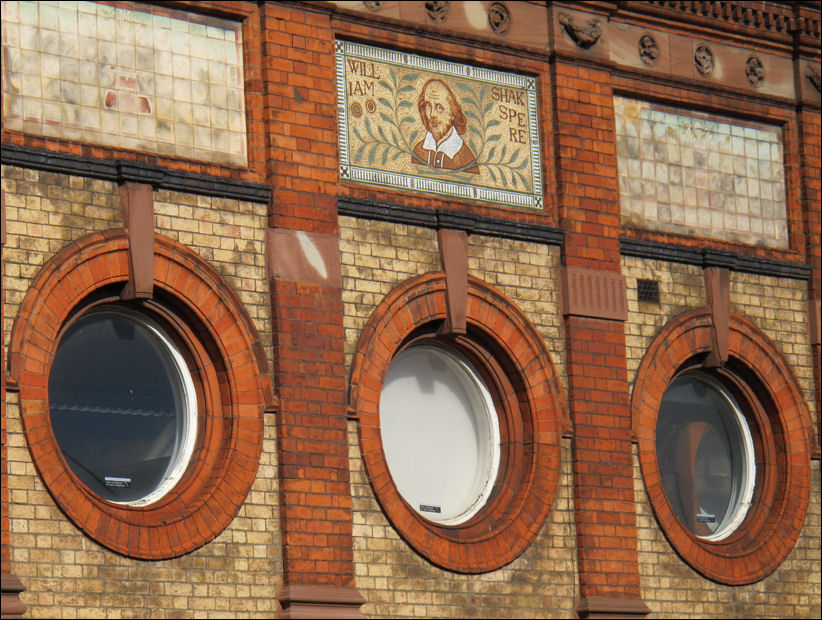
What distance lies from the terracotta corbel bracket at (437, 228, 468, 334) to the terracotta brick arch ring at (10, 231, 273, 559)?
2270mm

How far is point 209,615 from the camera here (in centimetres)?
1565

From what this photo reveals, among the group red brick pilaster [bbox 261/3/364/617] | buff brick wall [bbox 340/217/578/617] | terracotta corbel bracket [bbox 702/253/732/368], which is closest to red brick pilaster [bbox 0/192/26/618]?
red brick pilaster [bbox 261/3/364/617]

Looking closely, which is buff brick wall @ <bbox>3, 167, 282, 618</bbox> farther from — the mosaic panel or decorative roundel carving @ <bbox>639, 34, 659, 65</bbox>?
decorative roundel carving @ <bbox>639, 34, 659, 65</bbox>

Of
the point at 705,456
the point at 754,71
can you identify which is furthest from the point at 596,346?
the point at 754,71

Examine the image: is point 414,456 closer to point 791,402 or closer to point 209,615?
point 209,615

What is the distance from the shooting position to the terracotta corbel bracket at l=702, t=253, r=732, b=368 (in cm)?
1970

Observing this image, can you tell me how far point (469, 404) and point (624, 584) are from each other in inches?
94.8

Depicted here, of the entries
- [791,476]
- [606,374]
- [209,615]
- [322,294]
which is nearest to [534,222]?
[606,374]

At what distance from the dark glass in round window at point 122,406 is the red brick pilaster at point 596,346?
14.1 ft

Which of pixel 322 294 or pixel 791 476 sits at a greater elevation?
pixel 322 294

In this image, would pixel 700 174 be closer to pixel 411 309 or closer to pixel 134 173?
pixel 411 309

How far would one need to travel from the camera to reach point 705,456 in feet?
65.2

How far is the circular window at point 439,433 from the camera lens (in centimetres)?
1775

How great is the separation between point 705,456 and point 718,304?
168cm
